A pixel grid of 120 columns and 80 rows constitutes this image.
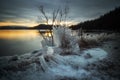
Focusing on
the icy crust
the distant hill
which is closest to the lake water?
the distant hill

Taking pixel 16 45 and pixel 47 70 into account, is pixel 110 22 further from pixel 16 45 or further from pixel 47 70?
pixel 47 70

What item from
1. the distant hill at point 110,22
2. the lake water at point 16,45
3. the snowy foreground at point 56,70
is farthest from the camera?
the distant hill at point 110,22

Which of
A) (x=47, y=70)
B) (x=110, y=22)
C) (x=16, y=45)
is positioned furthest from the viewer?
(x=110, y=22)

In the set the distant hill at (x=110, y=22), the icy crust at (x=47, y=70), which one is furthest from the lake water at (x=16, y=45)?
the icy crust at (x=47, y=70)

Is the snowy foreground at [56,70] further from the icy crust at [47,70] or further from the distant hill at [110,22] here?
the distant hill at [110,22]

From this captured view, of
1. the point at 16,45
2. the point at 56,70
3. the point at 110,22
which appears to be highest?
the point at 110,22

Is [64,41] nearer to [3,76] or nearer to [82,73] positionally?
[82,73]

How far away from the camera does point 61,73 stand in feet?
10.8

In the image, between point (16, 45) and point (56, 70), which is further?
point (16, 45)

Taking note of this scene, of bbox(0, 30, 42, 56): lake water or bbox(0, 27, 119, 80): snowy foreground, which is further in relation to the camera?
bbox(0, 30, 42, 56): lake water

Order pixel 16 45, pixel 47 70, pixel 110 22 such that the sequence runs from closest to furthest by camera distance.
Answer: pixel 47 70 → pixel 16 45 → pixel 110 22

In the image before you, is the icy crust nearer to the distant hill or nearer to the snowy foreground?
the snowy foreground

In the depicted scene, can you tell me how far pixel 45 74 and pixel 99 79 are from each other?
1.35 m

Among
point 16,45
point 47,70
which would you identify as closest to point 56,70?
point 47,70
